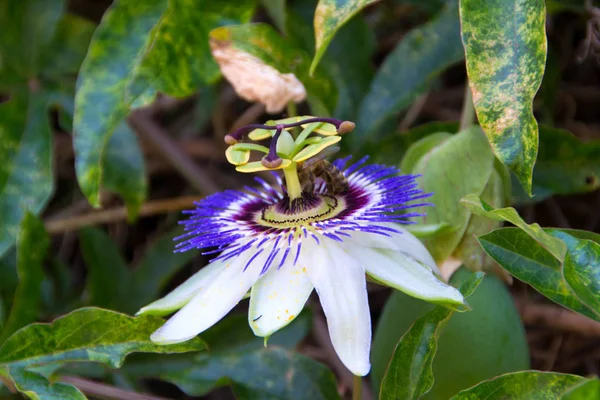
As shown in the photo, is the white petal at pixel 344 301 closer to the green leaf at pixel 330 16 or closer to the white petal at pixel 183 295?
the white petal at pixel 183 295

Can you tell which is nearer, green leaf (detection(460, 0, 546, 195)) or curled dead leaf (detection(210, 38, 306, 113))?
green leaf (detection(460, 0, 546, 195))

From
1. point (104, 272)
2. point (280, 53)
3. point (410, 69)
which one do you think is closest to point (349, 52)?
point (410, 69)

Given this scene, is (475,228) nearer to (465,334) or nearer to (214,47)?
(465,334)

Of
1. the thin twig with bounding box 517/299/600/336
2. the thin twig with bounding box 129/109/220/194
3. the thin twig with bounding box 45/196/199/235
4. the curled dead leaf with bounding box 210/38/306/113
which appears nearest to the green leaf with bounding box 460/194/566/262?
the curled dead leaf with bounding box 210/38/306/113

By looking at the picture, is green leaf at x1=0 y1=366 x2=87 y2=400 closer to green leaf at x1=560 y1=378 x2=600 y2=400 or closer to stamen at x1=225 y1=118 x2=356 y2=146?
stamen at x1=225 y1=118 x2=356 y2=146

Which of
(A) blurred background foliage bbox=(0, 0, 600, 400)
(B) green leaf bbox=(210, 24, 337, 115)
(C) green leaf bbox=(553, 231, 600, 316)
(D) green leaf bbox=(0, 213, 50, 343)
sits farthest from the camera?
(D) green leaf bbox=(0, 213, 50, 343)
